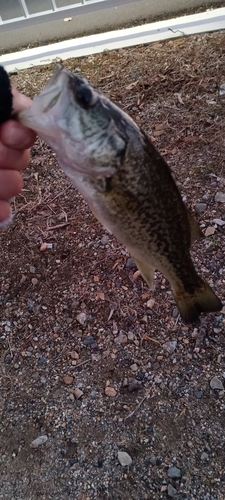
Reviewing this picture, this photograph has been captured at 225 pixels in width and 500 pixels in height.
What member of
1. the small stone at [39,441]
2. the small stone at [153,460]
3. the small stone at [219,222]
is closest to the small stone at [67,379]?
the small stone at [39,441]

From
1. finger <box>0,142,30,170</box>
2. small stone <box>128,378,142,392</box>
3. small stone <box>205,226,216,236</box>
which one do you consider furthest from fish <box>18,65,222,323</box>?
small stone <box>205,226,216,236</box>

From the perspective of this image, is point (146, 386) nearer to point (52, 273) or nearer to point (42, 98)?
point (52, 273)

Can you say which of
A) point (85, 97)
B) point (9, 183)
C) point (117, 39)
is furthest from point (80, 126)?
point (117, 39)

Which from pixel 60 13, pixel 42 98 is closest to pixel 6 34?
pixel 60 13

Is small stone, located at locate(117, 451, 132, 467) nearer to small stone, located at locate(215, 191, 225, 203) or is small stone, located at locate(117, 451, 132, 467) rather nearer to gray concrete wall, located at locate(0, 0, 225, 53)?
small stone, located at locate(215, 191, 225, 203)

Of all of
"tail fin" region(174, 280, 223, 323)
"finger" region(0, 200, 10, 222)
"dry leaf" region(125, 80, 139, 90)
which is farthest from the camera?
"dry leaf" region(125, 80, 139, 90)

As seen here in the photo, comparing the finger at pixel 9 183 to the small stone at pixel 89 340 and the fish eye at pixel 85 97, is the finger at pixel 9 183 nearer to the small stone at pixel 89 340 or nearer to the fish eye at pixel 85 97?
the fish eye at pixel 85 97
